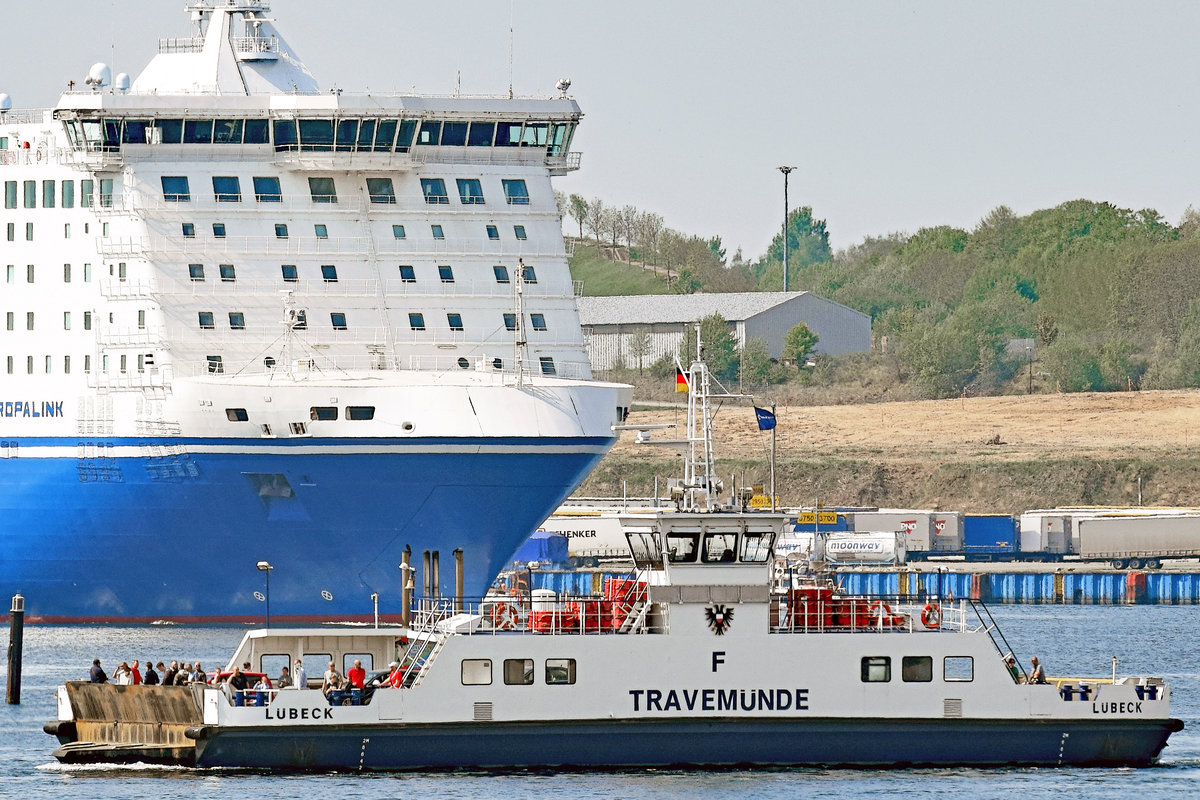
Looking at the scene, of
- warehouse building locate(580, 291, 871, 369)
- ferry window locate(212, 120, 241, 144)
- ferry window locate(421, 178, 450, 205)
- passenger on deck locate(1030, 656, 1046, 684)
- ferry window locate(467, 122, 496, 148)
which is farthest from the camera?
warehouse building locate(580, 291, 871, 369)

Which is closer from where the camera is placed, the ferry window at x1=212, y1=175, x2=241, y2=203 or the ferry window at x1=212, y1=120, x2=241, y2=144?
Answer: the ferry window at x1=212, y1=175, x2=241, y2=203

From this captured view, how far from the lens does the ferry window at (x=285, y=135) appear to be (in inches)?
2611

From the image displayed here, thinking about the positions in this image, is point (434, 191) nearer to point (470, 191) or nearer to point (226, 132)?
point (470, 191)

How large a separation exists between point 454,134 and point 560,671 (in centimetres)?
3076

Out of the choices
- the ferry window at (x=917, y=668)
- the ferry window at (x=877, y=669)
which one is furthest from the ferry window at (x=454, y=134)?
the ferry window at (x=917, y=668)

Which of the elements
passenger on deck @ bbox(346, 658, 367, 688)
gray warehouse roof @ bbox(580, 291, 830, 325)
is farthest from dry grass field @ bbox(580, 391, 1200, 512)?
passenger on deck @ bbox(346, 658, 367, 688)

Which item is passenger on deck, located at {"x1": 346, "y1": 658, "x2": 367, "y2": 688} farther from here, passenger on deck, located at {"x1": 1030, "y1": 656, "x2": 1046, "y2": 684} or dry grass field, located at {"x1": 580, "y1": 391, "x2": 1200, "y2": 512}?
dry grass field, located at {"x1": 580, "y1": 391, "x2": 1200, "y2": 512}

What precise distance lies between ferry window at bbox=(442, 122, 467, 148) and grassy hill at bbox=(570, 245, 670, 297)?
107 m

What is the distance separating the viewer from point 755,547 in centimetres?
3997

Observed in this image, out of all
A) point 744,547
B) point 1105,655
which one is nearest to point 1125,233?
point 1105,655

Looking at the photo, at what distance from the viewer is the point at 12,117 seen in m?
69.4

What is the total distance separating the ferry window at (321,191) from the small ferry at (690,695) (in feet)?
93.0

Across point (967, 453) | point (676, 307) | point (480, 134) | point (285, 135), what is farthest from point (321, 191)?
point (676, 307)

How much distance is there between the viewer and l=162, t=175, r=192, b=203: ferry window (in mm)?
66000
